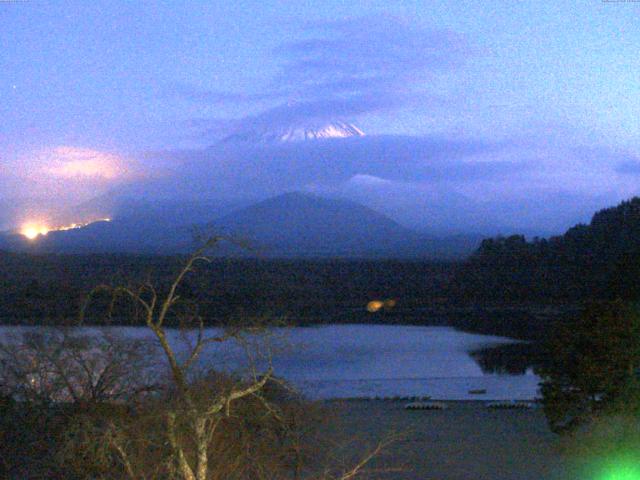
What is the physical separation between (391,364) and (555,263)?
27.7 meters

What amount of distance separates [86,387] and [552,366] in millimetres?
8258

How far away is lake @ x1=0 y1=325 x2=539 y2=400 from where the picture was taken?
836 inches

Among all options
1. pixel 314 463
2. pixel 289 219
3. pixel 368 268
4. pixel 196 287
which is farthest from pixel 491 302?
pixel 289 219

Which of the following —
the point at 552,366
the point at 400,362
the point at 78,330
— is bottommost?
the point at 400,362

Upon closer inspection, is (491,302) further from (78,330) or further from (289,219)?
(289,219)

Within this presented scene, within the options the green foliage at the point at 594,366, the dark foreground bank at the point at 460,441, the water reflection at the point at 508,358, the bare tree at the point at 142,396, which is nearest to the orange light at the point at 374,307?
the water reflection at the point at 508,358

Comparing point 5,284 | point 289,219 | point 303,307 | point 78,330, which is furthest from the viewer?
point 289,219

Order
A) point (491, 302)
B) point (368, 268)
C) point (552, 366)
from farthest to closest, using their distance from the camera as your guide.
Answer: point (368, 268) < point (491, 302) < point (552, 366)

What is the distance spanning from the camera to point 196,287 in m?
38.3

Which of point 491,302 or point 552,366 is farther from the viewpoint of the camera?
point 491,302

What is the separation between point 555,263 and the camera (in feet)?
169

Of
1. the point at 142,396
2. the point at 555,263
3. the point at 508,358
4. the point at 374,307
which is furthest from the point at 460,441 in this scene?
the point at 555,263

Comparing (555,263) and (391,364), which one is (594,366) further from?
(555,263)

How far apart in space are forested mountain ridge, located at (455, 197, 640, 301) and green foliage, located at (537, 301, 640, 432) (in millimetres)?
27539
